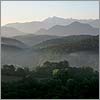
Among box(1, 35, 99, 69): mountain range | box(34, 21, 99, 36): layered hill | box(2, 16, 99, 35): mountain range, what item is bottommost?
box(1, 35, 99, 69): mountain range

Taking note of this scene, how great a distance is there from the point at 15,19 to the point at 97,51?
2.58 ft

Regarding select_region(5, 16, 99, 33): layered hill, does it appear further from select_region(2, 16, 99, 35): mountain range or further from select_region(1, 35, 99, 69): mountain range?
select_region(1, 35, 99, 69): mountain range

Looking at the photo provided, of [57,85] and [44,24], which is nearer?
[57,85]

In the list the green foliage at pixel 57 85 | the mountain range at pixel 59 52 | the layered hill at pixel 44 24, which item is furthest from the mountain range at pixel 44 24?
the green foliage at pixel 57 85

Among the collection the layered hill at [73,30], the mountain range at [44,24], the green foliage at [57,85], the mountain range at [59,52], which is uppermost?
the mountain range at [44,24]

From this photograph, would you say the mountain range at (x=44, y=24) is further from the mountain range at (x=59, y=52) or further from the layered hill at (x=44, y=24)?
the mountain range at (x=59, y=52)

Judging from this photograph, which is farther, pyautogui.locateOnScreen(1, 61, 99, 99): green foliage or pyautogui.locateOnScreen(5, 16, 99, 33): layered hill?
pyautogui.locateOnScreen(5, 16, 99, 33): layered hill

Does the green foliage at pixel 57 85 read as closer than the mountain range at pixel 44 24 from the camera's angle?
Yes

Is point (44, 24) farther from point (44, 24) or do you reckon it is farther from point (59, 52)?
point (59, 52)

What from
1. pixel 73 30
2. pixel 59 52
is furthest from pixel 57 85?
pixel 73 30

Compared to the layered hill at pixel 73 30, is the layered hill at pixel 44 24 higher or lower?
higher

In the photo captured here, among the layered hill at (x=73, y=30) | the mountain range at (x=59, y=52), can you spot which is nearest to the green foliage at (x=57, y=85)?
the mountain range at (x=59, y=52)

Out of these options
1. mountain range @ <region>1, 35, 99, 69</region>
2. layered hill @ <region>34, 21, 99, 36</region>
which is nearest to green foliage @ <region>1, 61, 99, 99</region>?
mountain range @ <region>1, 35, 99, 69</region>

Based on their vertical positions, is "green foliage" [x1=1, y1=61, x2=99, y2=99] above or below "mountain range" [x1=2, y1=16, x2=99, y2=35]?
below
